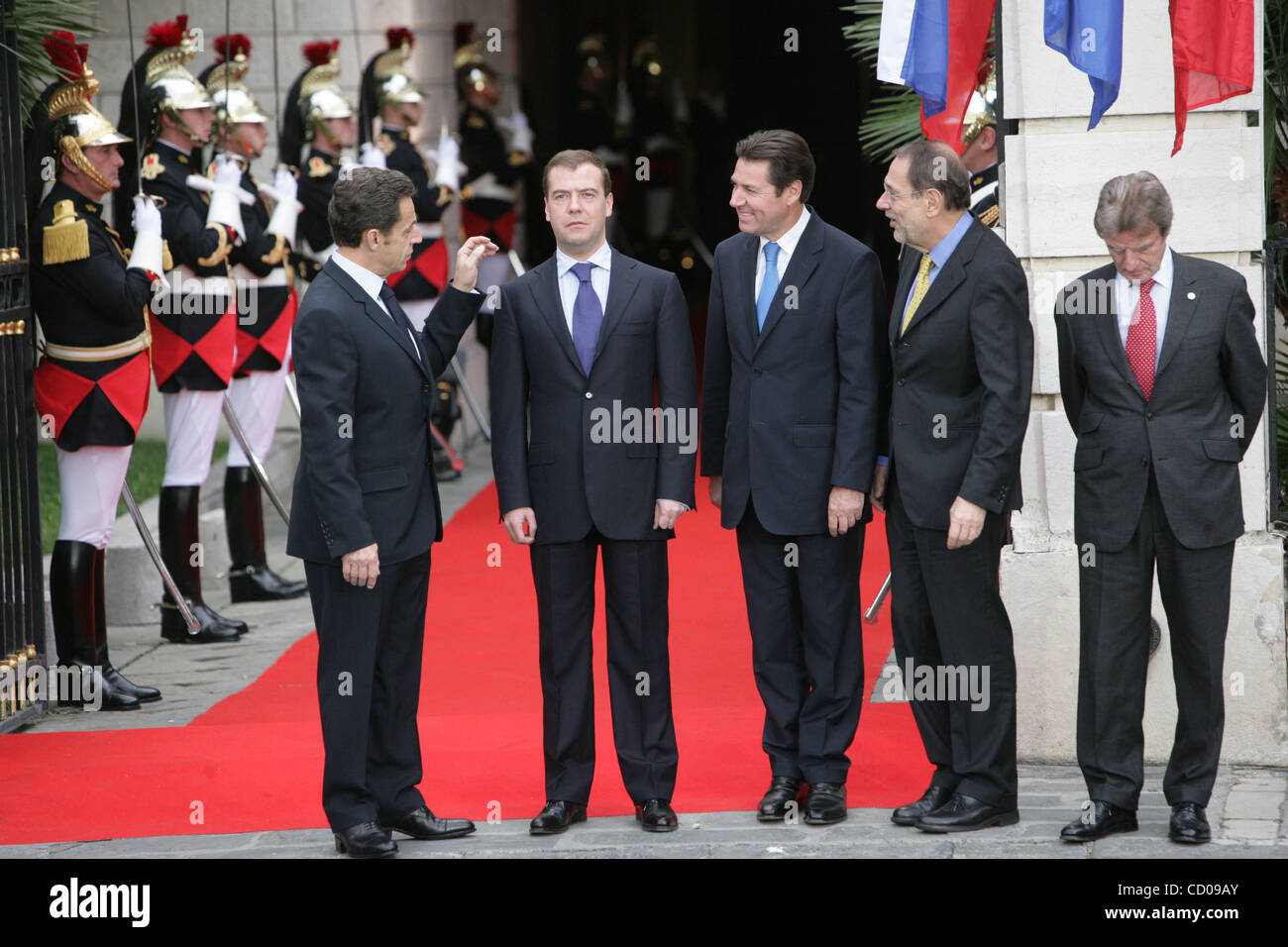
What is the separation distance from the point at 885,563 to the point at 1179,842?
422 cm

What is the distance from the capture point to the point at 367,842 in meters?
4.89

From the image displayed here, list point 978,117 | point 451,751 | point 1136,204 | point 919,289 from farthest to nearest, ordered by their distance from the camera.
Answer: point 978,117
point 451,751
point 919,289
point 1136,204

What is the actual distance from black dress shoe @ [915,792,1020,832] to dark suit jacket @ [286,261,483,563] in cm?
161

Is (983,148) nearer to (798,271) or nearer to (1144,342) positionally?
(798,271)

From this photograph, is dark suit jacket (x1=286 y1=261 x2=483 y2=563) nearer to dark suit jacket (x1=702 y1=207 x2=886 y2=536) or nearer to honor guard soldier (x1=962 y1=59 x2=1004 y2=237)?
dark suit jacket (x1=702 y1=207 x2=886 y2=536)

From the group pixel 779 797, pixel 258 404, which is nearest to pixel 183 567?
pixel 258 404

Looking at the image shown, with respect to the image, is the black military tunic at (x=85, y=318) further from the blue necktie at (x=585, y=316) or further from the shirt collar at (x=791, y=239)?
the shirt collar at (x=791, y=239)

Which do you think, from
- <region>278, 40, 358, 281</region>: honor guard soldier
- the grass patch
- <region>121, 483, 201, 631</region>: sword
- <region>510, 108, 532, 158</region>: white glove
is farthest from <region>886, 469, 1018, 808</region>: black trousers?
<region>510, 108, 532, 158</region>: white glove

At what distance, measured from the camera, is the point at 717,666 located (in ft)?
23.6

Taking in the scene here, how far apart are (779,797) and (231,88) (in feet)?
18.2

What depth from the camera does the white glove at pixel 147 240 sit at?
7109mm

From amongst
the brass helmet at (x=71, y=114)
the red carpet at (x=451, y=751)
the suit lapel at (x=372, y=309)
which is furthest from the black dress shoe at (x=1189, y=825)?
the brass helmet at (x=71, y=114)

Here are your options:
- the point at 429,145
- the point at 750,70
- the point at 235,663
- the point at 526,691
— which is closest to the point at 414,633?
the point at 526,691

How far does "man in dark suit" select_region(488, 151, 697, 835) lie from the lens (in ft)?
16.8
